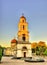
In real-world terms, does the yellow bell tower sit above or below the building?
above

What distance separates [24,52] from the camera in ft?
31.8

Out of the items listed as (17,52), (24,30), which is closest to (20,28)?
(24,30)

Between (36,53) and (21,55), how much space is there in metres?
1.45

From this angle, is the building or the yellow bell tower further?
the building

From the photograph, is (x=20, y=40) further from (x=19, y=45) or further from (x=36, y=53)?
(x=36, y=53)

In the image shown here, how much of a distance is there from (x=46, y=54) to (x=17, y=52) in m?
1.21

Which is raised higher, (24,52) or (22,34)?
(22,34)

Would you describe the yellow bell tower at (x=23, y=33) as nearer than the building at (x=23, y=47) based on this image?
Yes

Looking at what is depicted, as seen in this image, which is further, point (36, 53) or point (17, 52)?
point (17, 52)

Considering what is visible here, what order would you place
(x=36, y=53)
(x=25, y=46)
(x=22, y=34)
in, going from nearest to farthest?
(x=36, y=53) < (x=22, y=34) < (x=25, y=46)

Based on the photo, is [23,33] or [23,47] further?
[23,47]

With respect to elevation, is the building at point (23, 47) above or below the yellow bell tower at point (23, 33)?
below

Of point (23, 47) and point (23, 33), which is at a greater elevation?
point (23, 33)

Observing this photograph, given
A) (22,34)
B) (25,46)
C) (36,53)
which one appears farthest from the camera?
(25,46)
